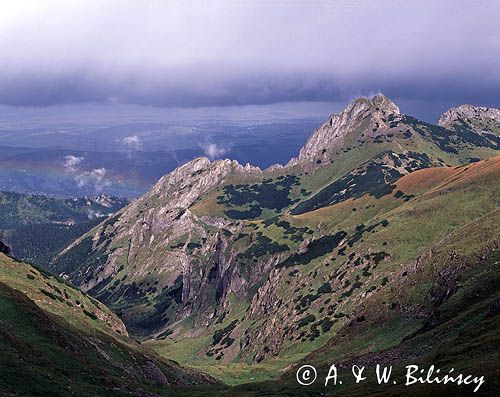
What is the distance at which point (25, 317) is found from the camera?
263 ft

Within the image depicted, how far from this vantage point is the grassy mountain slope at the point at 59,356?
57.8 m

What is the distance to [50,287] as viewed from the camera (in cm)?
13588

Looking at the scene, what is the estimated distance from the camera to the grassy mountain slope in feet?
189

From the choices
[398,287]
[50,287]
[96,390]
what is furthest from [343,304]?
[96,390]

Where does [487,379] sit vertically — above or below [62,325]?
above

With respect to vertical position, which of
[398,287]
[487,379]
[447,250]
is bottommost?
[398,287]

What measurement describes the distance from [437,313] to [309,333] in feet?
280

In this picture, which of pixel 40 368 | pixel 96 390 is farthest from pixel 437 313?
pixel 40 368

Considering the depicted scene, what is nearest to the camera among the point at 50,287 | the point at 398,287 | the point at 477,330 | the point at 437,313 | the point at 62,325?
the point at 477,330

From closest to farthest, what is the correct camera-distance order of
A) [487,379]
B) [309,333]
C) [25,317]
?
1. [487,379]
2. [25,317]
3. [309,333]

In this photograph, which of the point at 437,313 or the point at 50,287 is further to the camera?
the point at 50,287

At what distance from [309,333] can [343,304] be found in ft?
61.1

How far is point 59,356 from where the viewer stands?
72.1 m

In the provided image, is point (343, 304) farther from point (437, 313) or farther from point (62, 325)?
point (62, 325)
